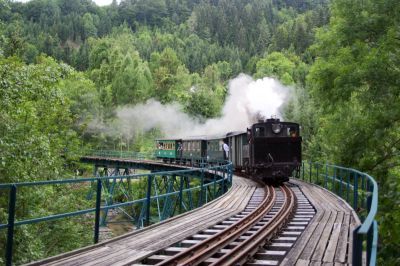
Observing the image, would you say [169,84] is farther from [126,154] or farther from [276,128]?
[276,128]

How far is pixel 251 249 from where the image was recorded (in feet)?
22.6

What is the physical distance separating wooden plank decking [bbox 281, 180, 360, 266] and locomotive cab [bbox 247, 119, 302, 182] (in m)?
6.58

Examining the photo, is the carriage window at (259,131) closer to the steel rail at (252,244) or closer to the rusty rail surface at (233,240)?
the rusty rail surface at (233,240)

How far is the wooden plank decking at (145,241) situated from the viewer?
234 inches

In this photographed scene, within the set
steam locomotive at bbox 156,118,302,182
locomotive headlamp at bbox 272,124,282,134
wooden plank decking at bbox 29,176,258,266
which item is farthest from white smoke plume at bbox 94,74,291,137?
wooden plank decking at bbox 29,176,258,266

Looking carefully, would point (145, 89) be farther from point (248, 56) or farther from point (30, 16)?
point (30, 16)

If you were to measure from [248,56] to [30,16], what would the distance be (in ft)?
295

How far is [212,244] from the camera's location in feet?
24.0

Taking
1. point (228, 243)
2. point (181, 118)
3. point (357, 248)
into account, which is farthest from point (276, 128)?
point (181, 118)

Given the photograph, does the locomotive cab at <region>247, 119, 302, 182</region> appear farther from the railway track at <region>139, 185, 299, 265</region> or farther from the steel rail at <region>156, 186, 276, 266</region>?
the steel rail at <region>156, 186, 276, 266</region>

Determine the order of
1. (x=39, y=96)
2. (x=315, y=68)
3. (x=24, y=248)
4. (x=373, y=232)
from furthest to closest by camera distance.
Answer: (x=315, y=68)
(x=39, y=96)
(x=24, y=248)
(x=373, y=232)

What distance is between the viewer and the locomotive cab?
60.6 ft

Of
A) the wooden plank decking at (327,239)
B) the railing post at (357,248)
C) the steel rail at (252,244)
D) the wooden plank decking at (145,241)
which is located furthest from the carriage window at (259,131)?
the railing post at (357,248)

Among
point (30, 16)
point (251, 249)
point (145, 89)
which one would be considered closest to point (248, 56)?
point (145, 89)
